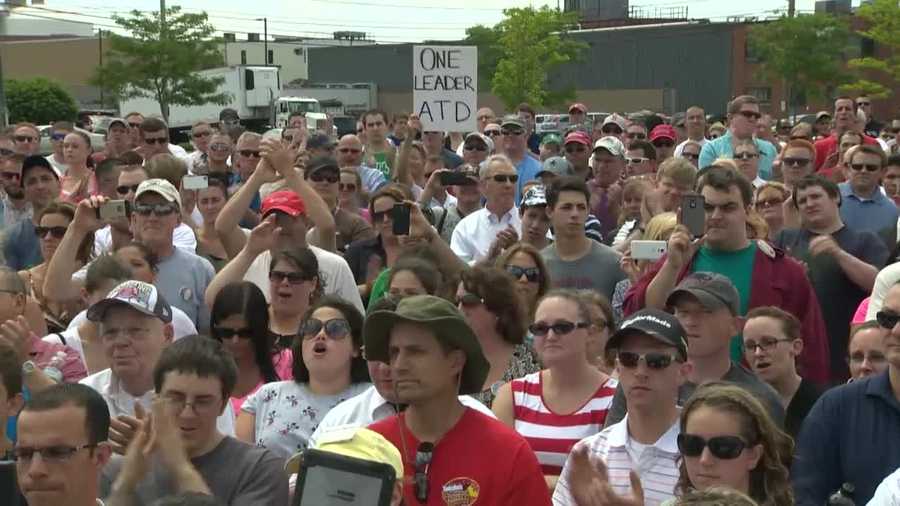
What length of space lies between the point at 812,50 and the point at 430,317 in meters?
56.5

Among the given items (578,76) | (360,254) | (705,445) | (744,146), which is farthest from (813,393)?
(578,76)

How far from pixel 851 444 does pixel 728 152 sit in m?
8.20

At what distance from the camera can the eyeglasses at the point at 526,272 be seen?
25.4ft

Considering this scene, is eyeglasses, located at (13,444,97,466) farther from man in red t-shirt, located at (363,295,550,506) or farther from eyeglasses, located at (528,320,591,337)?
eyeglasses, located at (528,320,591,337)

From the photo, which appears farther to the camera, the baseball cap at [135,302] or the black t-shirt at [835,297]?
the black t-shirt at [835,297]

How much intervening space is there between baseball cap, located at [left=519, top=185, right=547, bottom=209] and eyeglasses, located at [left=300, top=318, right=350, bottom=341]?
306 centimetres

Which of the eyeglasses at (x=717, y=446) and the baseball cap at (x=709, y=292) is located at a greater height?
the baseball cap at (x=709, y=292)

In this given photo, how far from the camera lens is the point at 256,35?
103938 millimetres

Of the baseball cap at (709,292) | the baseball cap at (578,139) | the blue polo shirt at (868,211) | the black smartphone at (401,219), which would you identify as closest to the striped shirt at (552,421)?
the baseball cap at (709,292)

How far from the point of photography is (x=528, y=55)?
6272 centimetres

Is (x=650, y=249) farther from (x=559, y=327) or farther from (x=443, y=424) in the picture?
(x=443, y=424)

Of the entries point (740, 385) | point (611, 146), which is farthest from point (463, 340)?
point (611, 146)

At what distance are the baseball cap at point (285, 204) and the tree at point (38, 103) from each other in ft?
165

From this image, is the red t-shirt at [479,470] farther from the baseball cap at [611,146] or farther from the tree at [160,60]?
the tree at [160,60]
